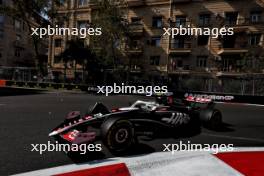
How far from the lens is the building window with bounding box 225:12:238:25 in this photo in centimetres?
2792

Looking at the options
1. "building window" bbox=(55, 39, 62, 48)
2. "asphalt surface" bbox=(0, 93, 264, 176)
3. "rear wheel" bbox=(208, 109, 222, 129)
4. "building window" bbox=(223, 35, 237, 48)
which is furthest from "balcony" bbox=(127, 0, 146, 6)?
"rear wheel" bbox=(208, 109, 222, 129)

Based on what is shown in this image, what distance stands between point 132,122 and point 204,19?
27936 mm

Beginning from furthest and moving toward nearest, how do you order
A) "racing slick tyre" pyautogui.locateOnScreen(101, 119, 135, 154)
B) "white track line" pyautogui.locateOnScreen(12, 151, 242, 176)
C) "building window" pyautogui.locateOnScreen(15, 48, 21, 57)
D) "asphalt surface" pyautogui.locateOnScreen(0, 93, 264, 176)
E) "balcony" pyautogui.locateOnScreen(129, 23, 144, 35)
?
1. "building window" pyautogui.locateOnScreen(15, 48, 21, 57)
2. "balcony" pyautogui.locateOnScreen(129, 23, 144, 35)
3. "racing slick tyre" pyautogui.locateOnScreen(101, 119, 135, 154)
4. "asphalt surface" pyautogui.locateOnScreen(0, 93, 264, 176)
5. "white track line" pyautogui.locateOnScreen(12, 151, 242, 176)

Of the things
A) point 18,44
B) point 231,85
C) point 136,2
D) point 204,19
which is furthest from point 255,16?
point 18,44

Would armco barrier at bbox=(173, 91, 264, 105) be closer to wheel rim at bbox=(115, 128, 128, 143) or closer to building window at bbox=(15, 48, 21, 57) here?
wheel rim at bbox=(115, 128, 128, 143)

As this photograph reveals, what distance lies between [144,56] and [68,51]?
10229 mm

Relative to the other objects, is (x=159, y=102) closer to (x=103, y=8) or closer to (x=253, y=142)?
(x=253, y=142)

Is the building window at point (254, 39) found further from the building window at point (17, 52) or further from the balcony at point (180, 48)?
the building window at point (17, 52)

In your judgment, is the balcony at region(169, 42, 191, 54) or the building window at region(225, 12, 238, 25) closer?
the building window at region(225, 12, 238, 25)

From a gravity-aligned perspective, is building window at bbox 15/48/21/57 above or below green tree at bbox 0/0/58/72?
below

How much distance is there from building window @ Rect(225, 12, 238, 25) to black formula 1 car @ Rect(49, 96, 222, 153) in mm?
25079

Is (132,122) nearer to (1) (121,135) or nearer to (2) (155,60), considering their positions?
(1) (121,135)

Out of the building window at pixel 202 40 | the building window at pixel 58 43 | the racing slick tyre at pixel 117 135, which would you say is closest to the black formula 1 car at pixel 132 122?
the racing slick tyre at pixel 117 135

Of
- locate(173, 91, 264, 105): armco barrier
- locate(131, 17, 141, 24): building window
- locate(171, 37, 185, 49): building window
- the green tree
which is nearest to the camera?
locate(173, 91, 264, 105): armco barrier
